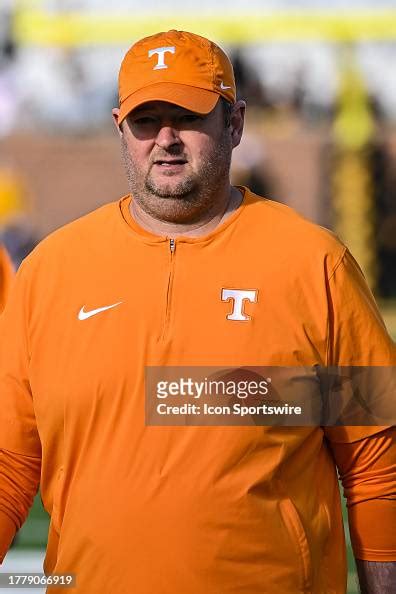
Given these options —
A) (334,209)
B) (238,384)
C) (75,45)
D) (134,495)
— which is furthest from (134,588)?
(75,45)

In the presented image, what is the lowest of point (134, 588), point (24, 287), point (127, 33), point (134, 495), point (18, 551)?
point (18, 551)

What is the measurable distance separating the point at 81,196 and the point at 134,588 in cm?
1851

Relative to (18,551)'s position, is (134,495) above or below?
above

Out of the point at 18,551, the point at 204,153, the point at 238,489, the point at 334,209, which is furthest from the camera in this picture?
the point at 334,209

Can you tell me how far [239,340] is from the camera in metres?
2.56

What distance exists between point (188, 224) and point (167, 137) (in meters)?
0.20

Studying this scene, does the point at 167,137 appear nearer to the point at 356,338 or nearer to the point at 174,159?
the point at 174,159

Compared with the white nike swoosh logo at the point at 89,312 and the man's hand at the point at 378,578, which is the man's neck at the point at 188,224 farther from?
the man's hand at the point at 378,578

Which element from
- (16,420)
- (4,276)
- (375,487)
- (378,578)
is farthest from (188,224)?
(4,276)

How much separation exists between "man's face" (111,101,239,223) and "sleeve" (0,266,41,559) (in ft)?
1.17

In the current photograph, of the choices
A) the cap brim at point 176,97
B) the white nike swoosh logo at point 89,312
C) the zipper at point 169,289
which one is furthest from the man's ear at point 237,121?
the white nike swoosh logo at point 89,312

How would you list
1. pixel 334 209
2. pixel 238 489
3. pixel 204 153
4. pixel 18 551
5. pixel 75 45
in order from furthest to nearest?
1. pixel 75 45
2. pixel 334 209
3. pixel 18 551
4. pixel 204 153
5. pixel 238 489

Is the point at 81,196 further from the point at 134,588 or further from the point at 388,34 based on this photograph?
the point at 134,588

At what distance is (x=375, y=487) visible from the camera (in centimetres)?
268
